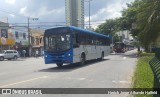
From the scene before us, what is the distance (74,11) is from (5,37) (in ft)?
45.8

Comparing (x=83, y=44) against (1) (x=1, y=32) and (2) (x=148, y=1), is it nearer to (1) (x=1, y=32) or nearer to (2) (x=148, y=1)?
(2) (x=148, y=1)

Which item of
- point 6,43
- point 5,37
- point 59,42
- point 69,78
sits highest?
point 5,37

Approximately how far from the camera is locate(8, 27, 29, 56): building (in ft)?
206

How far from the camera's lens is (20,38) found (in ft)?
217

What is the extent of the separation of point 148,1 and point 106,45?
14.6 m

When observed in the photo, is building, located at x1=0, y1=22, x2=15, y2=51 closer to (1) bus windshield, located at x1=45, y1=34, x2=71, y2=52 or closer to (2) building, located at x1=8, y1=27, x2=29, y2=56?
(2) building, located at x1=8, y1=27, x2=29, y2=56

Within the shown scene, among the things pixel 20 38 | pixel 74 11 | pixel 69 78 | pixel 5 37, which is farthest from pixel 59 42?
pixel 20 38

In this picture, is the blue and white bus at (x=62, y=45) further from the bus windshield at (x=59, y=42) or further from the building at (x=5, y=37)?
the building at (x=5, y=37)

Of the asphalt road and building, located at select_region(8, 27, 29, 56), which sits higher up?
building, located at select_region(8, 27, 29, 56)

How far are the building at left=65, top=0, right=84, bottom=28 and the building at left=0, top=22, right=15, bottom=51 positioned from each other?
11458mm

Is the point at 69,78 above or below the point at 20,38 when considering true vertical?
below

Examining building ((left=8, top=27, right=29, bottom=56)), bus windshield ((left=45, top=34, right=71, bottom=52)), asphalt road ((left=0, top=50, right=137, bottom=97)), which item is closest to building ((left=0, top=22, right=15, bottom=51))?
building ((left=8, top=27, right=29, bottom=56))

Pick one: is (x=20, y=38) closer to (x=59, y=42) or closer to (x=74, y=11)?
(x=74, y=11)

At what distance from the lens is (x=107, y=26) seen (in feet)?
300
